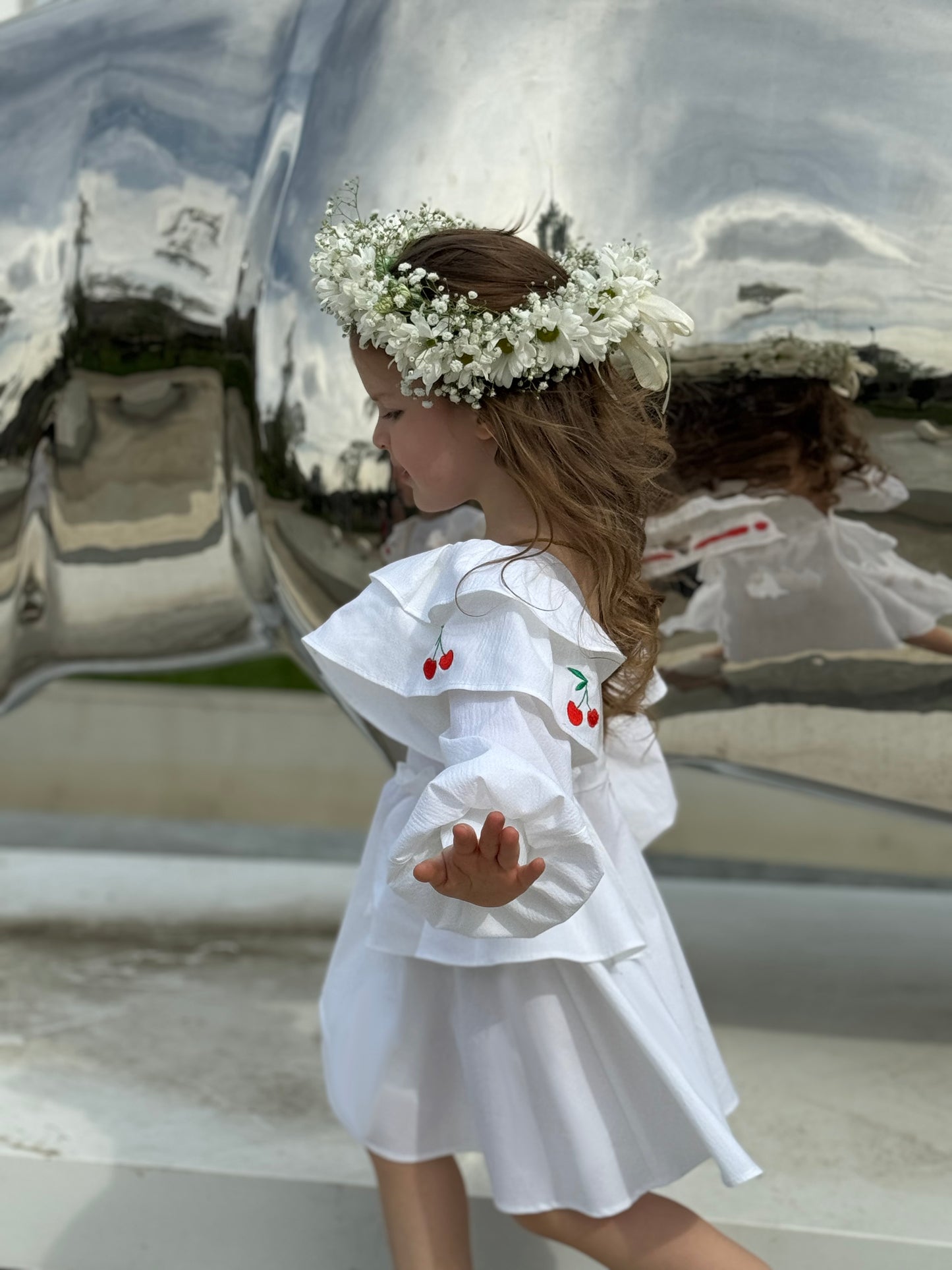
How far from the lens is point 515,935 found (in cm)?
109

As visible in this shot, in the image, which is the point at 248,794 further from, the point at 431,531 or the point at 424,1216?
the point at 424,1216

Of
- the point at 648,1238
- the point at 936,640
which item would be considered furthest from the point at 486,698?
the point at 936,640

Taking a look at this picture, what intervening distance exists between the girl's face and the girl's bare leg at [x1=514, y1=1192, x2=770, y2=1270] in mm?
574

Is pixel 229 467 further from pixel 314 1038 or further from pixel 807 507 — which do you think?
pixel 314 1038

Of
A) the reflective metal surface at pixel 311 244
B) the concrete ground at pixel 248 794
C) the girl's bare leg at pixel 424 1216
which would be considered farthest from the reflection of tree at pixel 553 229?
the concrete ground at pixel 248 794

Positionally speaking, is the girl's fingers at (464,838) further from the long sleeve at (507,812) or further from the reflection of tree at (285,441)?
the reflection of tree at (285,441)

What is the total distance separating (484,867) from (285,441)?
29.5 inches

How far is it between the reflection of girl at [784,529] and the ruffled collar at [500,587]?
0.44 meters

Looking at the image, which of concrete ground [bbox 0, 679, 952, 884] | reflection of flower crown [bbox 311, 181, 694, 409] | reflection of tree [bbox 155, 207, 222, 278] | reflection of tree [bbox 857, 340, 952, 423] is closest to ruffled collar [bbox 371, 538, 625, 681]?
reflection of flower crown [bbox 311, 181, 694, 409]

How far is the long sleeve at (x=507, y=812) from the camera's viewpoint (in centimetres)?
102

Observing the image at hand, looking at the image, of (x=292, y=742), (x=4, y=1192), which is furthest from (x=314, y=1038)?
(x=292, y=742)

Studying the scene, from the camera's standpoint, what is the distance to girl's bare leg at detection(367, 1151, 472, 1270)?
1.30 m

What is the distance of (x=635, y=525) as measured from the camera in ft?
4.14

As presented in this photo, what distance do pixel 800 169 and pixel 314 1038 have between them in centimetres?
120
